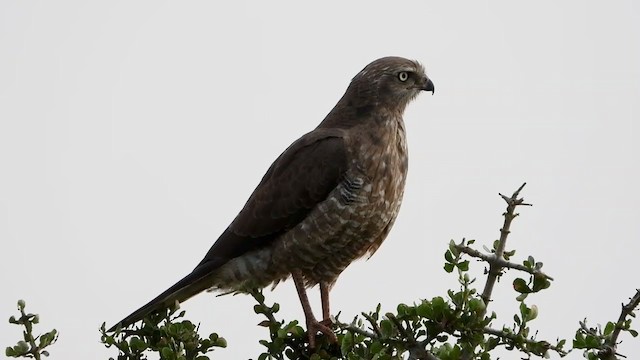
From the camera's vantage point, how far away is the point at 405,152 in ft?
21.9

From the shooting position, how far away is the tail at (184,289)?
6.05 m

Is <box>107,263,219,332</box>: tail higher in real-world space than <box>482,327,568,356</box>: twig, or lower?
higher

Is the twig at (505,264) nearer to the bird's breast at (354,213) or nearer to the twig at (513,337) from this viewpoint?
the twig at (513,337)

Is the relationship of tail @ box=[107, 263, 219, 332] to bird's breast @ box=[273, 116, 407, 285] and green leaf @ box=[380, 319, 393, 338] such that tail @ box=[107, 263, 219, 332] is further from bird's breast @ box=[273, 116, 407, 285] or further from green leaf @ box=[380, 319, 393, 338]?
green leaf @ box=[380, 319, 393, 338]

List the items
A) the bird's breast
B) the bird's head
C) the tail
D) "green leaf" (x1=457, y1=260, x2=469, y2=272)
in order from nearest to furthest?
"green leaf" (x1=457, y1=260, x2=469, y2=272)
the tail
the bird's breast
the bird's head

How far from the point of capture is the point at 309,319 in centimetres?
596

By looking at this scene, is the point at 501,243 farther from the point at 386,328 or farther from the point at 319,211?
the point at 319,211

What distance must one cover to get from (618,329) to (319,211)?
2.63 meters

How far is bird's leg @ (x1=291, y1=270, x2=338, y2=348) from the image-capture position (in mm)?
5734

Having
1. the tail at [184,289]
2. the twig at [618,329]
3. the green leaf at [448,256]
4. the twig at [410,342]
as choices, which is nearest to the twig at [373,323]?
the twig at [410,342]

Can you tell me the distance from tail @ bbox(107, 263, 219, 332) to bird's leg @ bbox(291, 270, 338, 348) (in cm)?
58

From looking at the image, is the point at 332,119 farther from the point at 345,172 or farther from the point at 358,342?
the point at 358,342

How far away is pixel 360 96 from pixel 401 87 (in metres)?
0.32

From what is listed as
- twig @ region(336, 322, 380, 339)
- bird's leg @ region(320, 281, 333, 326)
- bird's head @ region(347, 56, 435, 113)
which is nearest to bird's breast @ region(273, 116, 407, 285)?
bird's leg @ region(320, 281, 333, 326)
